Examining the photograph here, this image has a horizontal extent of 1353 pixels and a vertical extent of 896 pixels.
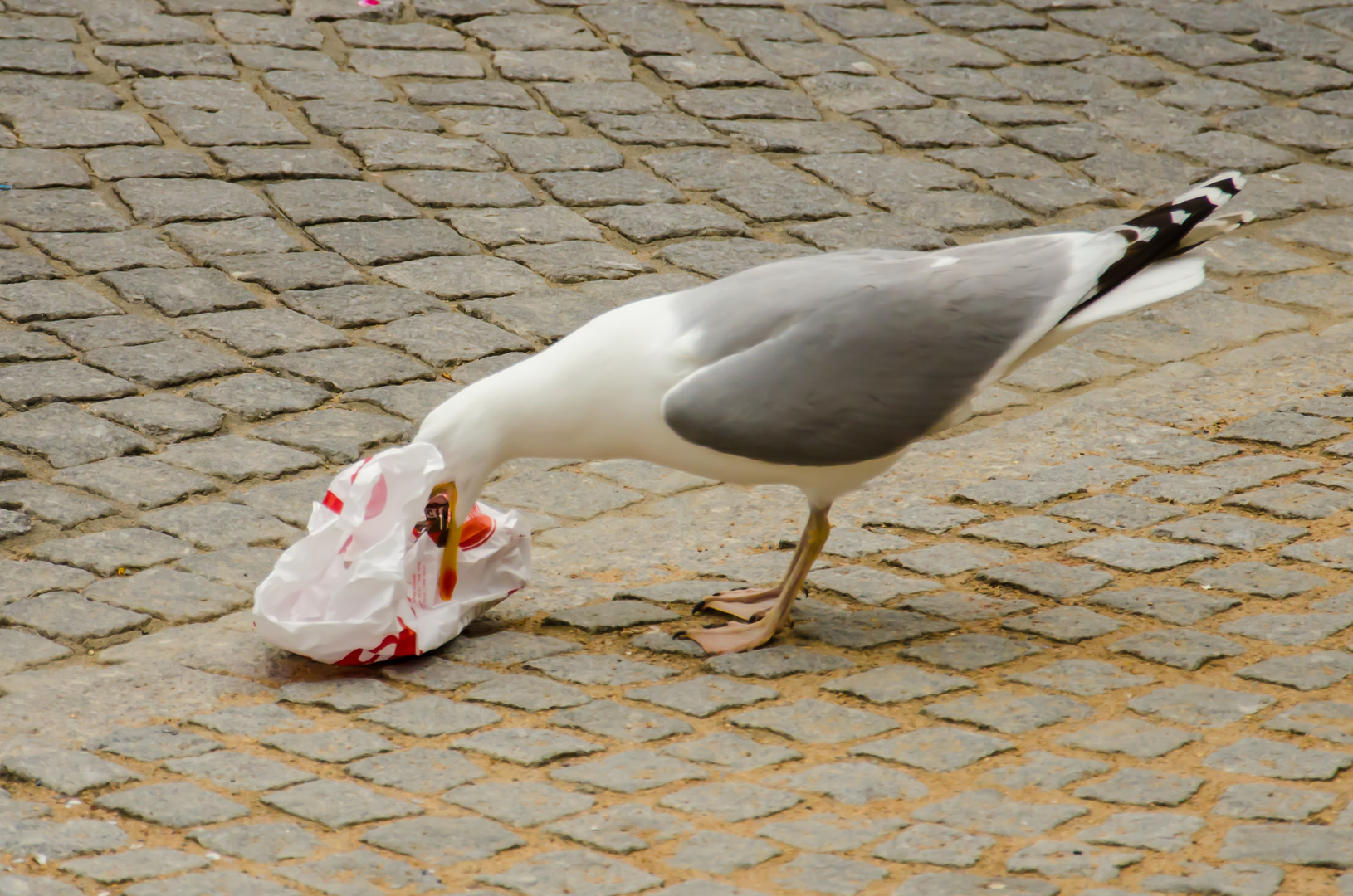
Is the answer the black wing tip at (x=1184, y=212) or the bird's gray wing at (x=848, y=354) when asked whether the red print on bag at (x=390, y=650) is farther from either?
the black wing tip at (x=1184, y=212)

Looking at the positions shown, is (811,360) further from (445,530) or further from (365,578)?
(365,578)

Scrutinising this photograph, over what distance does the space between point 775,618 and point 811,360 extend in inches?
24.4

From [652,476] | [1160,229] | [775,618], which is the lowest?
[652,476]

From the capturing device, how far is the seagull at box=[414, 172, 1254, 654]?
3391 millimetres

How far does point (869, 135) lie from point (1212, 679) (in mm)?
4063


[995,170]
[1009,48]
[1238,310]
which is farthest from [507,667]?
[1009,48]

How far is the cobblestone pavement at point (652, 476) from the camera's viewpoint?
283 centimetres

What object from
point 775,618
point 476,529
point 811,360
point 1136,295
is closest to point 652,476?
point 476,529

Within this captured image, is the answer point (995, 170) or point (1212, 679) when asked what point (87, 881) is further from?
point (995, 170)

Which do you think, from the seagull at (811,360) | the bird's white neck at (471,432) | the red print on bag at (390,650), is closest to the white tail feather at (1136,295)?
the seagull at (811,360)

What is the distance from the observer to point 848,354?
3.39 meters

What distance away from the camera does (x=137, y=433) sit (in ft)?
14.8

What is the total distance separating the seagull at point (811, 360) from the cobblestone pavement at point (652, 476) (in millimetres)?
450

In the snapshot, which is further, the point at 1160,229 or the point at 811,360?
the point at 1160,229
